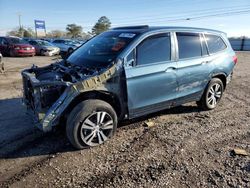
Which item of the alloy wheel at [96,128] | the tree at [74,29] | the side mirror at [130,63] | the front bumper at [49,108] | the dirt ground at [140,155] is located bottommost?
the dirt ground at [140,155]

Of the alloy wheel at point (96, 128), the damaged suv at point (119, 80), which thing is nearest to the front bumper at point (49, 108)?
the damaged suv at point (119, 80)

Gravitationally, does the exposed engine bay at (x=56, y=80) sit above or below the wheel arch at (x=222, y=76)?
above

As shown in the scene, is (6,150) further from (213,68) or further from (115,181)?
(213,68)

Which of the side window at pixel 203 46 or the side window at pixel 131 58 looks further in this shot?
the side window at pixel 203 46

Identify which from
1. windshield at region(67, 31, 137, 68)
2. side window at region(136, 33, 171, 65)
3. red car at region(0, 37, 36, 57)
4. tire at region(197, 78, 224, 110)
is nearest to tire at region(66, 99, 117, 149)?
windshield at region(67, 31, 137, 68)

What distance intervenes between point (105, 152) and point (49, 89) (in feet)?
4.18

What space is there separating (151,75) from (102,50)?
1012 millimetres

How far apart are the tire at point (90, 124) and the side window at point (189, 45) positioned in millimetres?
1883

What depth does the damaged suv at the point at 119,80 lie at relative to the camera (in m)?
3.73

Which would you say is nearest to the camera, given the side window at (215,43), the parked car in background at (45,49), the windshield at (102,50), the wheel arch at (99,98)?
the wheel arch at (99,98)

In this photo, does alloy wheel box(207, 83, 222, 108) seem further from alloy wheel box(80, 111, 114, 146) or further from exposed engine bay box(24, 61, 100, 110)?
exposed engine bay box(24, 61, 100, 110)

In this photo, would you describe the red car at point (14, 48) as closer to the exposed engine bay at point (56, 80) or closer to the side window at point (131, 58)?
the exposed engine bay at point (56, 80)

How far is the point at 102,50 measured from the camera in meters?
4.55

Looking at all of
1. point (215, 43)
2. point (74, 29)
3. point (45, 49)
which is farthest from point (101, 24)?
point (215, 43)
